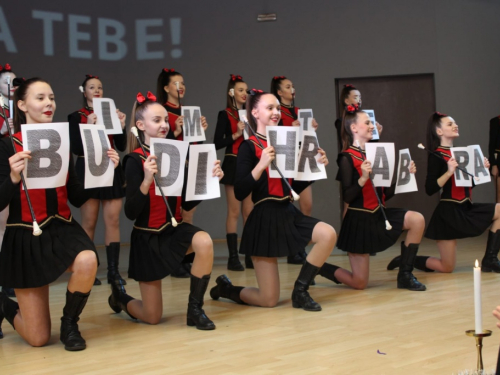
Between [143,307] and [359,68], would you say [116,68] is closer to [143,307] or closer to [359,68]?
[359,68]

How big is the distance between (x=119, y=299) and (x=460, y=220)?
2.57m

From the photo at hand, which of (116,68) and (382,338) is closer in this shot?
→ (382,338)

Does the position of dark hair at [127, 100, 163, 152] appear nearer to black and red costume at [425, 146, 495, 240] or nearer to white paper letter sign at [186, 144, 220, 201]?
white paper letter sign at [186, 144, 220, 201]

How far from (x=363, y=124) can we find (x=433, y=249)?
7.86 ft

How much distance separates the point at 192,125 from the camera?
17.9ft

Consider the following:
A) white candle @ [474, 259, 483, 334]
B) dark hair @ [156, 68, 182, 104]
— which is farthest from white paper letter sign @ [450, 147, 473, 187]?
white candle @ [474, 259, 483, 334]

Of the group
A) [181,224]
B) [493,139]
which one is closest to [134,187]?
[181,224]

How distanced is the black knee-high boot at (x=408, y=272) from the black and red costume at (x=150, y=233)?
156 centimetres

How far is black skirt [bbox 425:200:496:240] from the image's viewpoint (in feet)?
16.5

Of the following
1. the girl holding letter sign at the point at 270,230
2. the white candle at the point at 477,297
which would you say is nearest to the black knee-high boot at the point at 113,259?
the girl holding letter sign at the point at 270,230

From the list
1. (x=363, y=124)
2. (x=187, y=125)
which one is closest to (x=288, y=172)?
(x=363, y=124)

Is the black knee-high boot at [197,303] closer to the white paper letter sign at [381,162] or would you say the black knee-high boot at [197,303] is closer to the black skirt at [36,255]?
the black skirt at [36,255]

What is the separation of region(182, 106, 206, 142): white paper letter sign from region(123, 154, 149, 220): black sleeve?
170cm

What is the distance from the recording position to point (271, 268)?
4.07 metres
